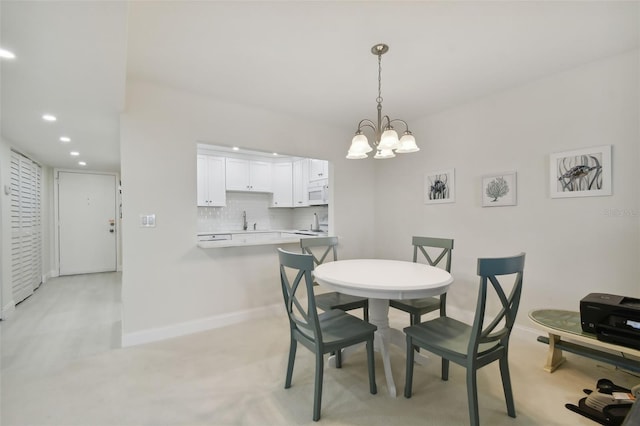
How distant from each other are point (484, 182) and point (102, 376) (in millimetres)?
3795

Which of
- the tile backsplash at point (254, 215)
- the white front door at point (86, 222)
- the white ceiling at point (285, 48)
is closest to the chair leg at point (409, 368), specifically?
the white ceiling at point (285, 48)

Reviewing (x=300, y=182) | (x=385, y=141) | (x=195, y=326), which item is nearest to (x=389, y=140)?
(x=385, y=141)

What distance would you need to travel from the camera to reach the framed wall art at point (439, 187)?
331cm

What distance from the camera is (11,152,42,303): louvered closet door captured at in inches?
146

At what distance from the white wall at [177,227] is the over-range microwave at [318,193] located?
145cm

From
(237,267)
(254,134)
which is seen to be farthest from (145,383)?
(254,134)

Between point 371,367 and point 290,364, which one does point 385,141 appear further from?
point 290,364

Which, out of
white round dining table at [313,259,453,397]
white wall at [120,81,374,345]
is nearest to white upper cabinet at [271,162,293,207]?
white wall at [120,81,374,345]

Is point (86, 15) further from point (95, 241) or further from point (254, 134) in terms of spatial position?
point (95, 241)

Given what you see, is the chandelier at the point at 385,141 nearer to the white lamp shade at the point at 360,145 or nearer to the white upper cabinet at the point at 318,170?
the white lamp shade at the point at 360,145

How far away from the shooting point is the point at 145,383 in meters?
2.02

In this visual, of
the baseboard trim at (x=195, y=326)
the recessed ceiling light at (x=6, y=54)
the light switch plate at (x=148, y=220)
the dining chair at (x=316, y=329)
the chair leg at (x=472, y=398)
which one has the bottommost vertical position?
the baseboard trim at (x=195, y=326)

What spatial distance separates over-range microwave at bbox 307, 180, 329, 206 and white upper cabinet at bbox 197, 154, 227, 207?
155 cm

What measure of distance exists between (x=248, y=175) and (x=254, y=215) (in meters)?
0.85
